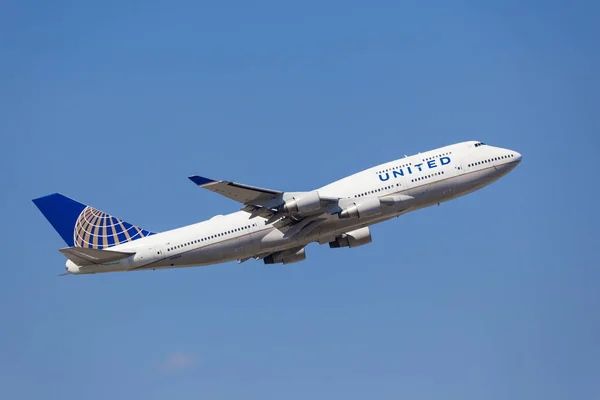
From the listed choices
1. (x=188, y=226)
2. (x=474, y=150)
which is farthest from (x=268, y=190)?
(x=474, y=150)

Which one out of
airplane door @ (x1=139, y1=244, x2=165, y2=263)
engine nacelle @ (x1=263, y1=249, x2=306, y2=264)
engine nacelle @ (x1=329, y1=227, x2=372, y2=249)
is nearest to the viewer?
airplane door @ (x1=139, y1=244, x2=165, y2=263)

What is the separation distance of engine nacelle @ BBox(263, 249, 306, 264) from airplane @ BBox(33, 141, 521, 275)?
2.27m

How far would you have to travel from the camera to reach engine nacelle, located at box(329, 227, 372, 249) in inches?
2440

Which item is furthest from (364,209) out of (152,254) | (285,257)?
(152,254)

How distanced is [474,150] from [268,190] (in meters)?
15.3

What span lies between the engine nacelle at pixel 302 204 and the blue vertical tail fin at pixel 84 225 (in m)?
10.4

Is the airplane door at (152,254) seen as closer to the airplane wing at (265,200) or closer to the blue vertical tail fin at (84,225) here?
the blue vertical tail fin at (84,225)

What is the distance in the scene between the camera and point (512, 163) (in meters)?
60.2

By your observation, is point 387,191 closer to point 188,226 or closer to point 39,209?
point 188,226

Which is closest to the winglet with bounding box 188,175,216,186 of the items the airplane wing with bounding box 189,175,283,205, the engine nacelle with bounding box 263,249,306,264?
the airplane wing with bounding box 189,175,283,205

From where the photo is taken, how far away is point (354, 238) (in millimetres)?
62031

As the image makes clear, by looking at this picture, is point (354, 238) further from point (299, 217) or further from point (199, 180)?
point (199, 180)

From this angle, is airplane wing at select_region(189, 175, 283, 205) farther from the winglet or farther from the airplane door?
the airplane door

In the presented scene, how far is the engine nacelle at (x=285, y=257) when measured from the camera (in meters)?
62.1
